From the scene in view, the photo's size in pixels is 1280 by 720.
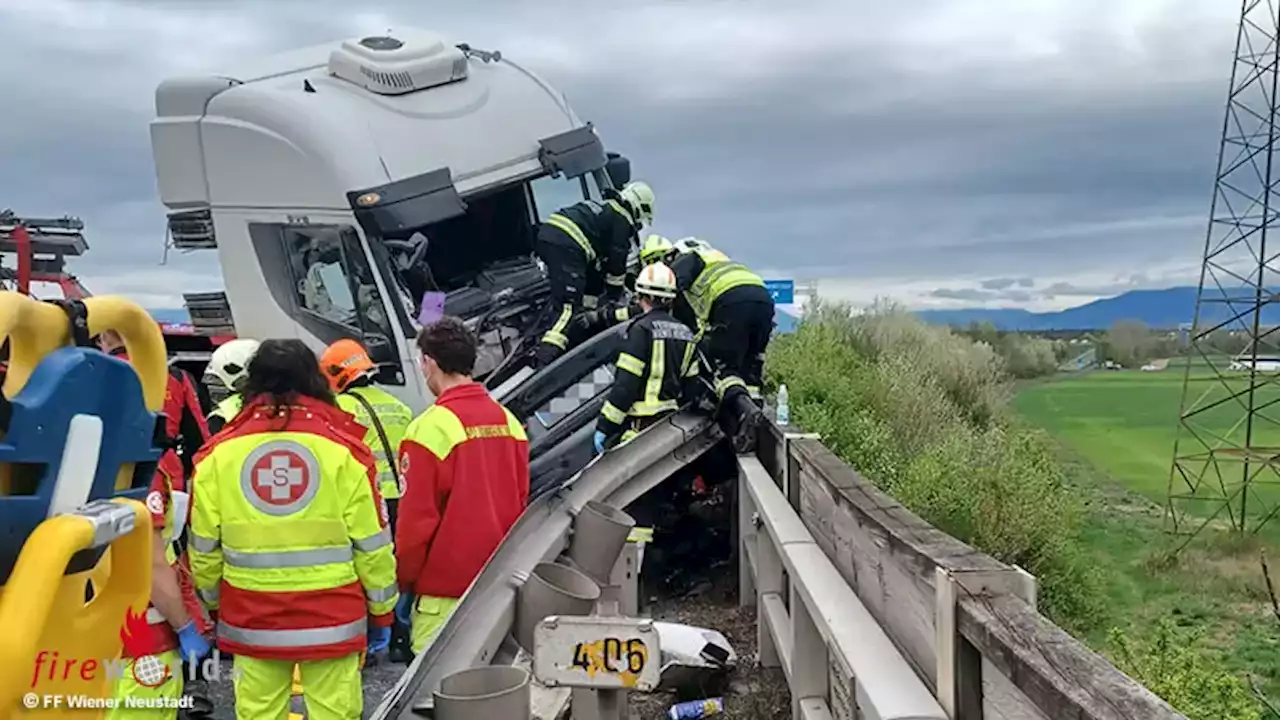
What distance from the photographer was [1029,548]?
34.1 ft

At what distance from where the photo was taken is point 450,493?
4508 millimetres

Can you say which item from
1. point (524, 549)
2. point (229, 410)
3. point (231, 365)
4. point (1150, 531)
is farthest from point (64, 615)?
point (1150, 531)

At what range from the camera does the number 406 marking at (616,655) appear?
3.48 metres

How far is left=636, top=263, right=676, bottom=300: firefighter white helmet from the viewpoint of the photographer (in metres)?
6.66

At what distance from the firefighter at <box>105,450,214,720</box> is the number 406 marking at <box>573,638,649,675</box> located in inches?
52.8

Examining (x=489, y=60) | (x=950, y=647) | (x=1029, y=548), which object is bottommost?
(x=1029, y=548)

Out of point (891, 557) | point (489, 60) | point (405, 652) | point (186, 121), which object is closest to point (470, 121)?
point (489, 60)

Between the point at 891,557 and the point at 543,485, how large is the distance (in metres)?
4.36

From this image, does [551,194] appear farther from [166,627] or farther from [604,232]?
[166,627]

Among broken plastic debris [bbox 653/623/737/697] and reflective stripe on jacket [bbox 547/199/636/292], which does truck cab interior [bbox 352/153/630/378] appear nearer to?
reflective stripe on jacket [bbox 547/199/636/292]

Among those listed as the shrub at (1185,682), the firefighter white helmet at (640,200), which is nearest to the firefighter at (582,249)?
the firefighter white helmet at (640,200)

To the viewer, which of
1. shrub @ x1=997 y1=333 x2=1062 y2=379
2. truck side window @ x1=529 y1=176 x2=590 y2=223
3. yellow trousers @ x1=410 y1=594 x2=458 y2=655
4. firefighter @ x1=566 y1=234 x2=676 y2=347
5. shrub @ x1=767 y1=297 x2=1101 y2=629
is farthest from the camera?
shrub @ x1=997 y1=333 x2=1062 y2=379

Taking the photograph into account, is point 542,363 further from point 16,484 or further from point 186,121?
point 16,484

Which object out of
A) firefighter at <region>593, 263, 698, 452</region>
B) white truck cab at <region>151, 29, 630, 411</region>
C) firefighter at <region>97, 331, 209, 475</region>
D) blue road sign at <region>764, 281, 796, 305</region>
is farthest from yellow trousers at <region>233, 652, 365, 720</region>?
blue road sign at <region>764, 281, 796, 305</region>
